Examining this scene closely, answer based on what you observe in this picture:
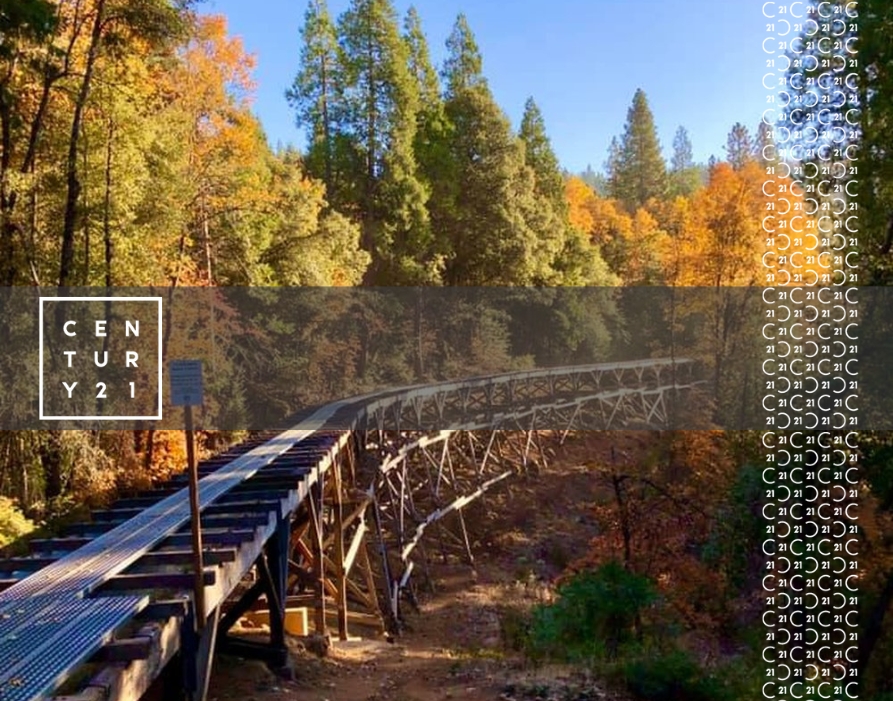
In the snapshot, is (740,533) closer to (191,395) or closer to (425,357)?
(191,395)

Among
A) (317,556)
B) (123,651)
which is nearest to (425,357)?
(317,556)

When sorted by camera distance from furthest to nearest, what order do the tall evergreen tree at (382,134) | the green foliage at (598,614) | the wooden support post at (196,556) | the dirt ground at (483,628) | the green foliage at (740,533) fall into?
the tall evergreen tree at (382,134)
the green foliage at (740,533)
the green foliage at (598,614)
the dirt ground at (483,628)
the wooden support post at (196,556)

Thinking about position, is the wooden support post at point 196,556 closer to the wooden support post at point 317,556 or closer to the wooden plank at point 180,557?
the wooden plank at point 180,557

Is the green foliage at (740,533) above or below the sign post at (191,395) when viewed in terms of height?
below

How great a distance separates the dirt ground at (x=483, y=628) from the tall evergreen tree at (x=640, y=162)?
106 feet

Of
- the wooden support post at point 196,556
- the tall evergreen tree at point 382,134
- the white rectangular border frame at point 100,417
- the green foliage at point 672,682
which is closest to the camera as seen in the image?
the wooden support post at point 196,556

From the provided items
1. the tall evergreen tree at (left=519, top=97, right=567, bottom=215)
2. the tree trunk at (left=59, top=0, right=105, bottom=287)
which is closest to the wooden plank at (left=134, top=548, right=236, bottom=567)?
the tree trunk at (left=59, top=0, right=105, bottom=287)

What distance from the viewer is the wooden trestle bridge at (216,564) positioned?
3.76 metres

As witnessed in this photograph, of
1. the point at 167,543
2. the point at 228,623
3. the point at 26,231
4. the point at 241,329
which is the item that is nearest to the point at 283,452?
the point at 228,623

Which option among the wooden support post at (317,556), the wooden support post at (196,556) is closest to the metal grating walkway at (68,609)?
the wooden support post at (196,556)

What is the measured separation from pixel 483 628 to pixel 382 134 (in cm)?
1676

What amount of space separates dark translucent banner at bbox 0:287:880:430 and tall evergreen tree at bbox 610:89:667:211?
58.7ft

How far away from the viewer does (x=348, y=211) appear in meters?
24.7

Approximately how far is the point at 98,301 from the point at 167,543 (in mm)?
6530
